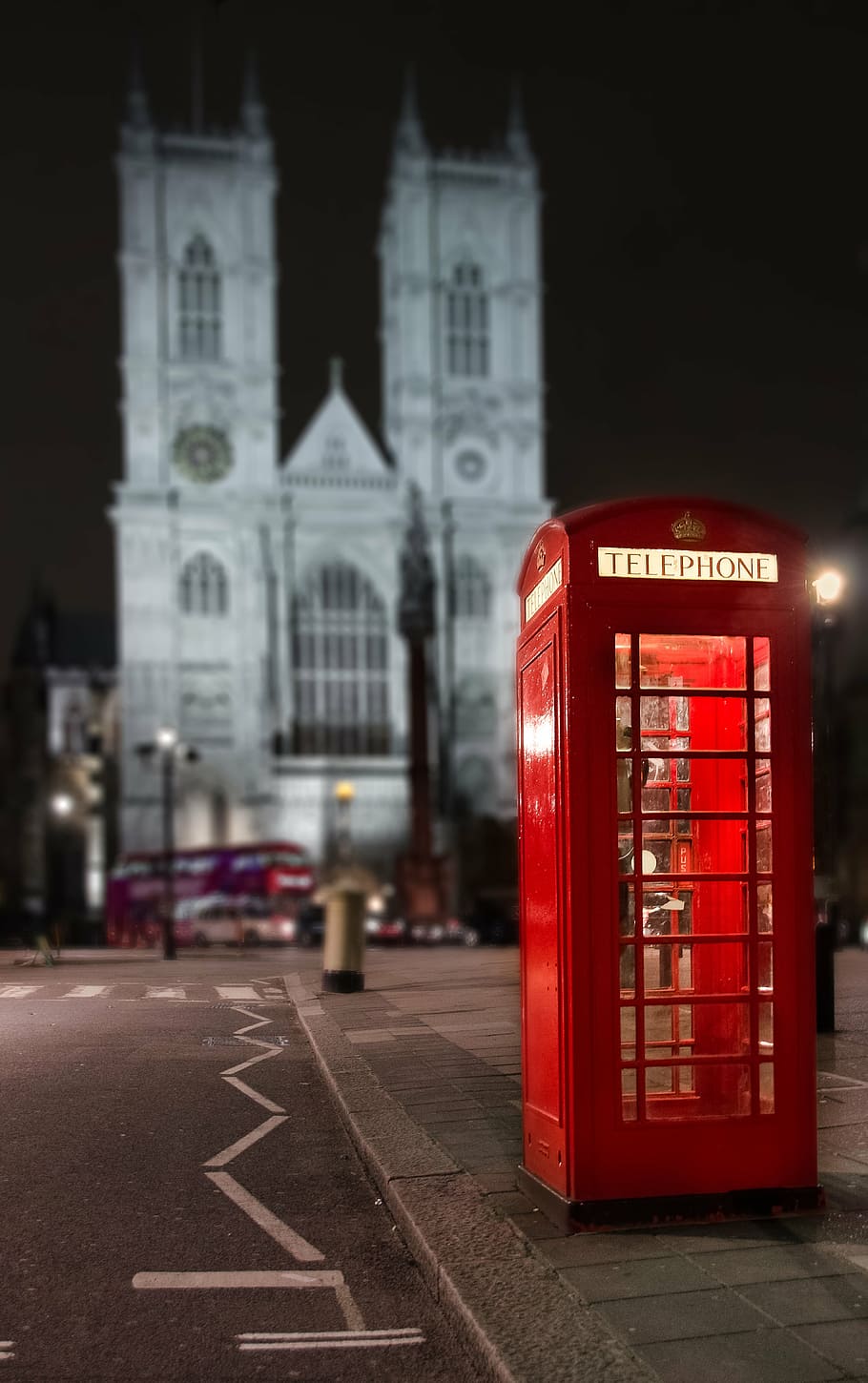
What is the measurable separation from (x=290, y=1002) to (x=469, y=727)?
5649cm

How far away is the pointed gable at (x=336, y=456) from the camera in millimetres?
69562

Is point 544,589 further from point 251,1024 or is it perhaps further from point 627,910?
point 251,1024

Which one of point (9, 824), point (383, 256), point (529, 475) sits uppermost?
point (383, 256)

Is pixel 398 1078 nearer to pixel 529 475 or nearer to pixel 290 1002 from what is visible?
pixel 290 1002

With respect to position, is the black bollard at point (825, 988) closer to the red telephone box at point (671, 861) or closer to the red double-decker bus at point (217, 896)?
the red telephone box at point (671, 861)

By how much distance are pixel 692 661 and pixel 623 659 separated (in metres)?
0.29

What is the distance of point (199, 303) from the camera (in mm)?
68625

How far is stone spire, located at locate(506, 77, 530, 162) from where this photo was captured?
72.9 meters

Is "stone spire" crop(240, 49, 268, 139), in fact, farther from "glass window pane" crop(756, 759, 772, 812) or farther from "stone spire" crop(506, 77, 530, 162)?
"glass window pane" crop(756, 759, 772, 812)

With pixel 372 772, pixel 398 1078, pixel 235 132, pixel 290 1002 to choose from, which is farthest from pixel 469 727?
pixel 398 1078

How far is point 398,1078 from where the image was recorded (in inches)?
326

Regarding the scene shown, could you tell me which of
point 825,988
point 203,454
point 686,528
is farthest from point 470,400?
point 686,528

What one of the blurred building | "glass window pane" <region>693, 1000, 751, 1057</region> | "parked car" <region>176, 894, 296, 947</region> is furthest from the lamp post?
the blurred building

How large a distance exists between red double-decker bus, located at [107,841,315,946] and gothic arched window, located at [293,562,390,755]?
16.9 meters
